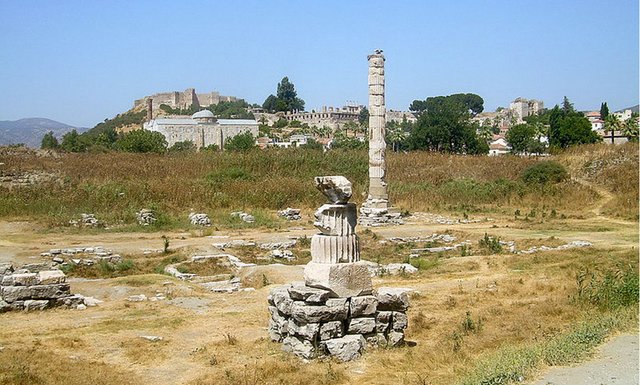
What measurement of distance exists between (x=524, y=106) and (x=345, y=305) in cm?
15958

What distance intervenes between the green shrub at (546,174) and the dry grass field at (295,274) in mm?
758

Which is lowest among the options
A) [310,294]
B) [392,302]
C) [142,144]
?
[392,302]

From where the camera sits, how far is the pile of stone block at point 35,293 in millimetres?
12508

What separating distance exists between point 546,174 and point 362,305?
27135mm

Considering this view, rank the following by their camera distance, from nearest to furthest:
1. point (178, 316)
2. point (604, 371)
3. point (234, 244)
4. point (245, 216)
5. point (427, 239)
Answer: point (604, 371), point (178, 316), point (234, 244), point (427, 239), point (245, 216)

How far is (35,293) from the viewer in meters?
12.7

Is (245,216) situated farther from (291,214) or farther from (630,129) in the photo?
(630,129)

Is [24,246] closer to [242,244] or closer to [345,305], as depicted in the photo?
[242,244]

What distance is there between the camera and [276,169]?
120ft

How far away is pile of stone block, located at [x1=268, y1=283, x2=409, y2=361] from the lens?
8.94 meters

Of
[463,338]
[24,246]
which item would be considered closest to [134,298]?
[463,338]

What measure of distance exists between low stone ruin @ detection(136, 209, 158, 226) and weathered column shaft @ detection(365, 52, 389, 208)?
8.04 metres

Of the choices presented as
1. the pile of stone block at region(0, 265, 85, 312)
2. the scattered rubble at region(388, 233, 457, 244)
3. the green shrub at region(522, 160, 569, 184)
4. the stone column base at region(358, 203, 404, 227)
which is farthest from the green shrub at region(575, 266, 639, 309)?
the green shrub at region(522, 160, 569, 184)

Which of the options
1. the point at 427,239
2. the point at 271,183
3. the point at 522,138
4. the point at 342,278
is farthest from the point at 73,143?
the point at 342,278
